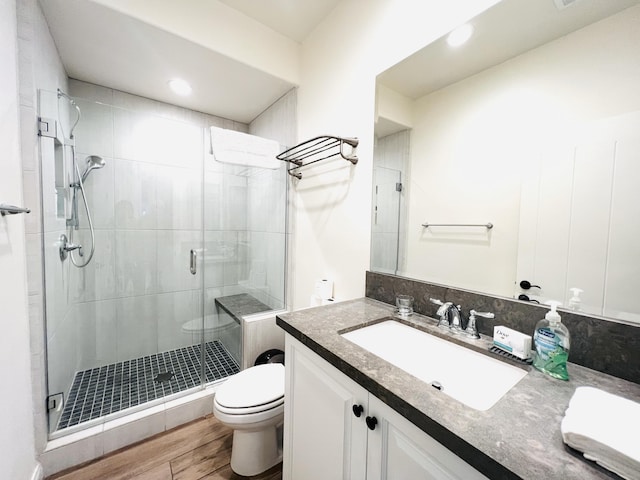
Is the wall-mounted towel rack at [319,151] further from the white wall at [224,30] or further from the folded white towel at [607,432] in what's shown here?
the folded white towel at [607,432]

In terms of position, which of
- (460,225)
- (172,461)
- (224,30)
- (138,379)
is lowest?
(172,461)

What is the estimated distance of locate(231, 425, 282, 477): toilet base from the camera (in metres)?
1.29

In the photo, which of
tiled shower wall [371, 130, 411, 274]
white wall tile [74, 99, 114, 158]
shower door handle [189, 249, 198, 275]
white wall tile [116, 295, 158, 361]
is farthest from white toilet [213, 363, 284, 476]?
white wall tile [74, 99, 114, 158]

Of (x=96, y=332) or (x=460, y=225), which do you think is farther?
(x=96, y=332)

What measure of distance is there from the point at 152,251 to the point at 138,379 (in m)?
1.03

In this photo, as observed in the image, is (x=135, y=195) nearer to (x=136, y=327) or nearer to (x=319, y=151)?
(x=136, y=327)

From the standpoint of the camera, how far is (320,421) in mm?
861

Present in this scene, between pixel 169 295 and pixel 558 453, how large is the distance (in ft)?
8.52

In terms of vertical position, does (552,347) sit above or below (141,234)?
below

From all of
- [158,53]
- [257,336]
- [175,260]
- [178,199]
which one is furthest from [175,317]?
[158,53]

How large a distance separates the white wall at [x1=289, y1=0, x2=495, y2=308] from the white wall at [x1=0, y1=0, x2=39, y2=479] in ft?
Result: 4.88

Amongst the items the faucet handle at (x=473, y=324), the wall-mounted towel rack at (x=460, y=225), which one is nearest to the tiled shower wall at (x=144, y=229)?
the wall-mounted towel rack at (x=460, y=225)

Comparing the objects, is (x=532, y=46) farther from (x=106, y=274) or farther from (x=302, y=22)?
(x=106, y=274)

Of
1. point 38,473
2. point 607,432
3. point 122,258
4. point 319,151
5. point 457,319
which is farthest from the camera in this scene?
point 122,258
